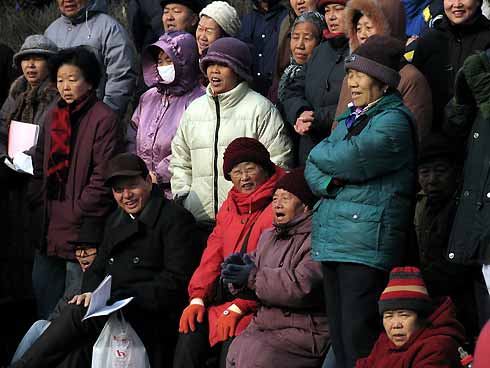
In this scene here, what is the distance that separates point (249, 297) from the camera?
707cm

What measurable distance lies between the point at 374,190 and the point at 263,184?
166cm

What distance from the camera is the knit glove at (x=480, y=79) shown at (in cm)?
614

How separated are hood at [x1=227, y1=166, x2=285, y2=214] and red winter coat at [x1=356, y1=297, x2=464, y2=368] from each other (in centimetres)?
175

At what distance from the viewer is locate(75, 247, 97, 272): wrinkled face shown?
8305 mm

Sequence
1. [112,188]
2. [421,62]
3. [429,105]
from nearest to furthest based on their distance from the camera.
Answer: [429,105] → [421,62] → [112,188]

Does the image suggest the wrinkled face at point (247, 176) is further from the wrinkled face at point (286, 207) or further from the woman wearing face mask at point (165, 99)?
the woman wearing face mask at point (165, 99)

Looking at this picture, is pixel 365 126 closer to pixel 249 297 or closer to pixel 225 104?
pixel 249 297

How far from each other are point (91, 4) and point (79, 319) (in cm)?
321

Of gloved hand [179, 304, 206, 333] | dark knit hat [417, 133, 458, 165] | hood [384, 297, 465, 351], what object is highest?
dark knit hat [417, 133, 458, 165]

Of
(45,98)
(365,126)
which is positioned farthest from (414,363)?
(45,98)

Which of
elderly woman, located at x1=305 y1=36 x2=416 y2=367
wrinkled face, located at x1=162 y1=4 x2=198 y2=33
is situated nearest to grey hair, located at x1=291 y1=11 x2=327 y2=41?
wrinkled face, located at x1=162 y1=4 x2=198 y2=33

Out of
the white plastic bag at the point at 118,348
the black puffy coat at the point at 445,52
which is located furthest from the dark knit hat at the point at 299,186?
the white plastic bag at the point at 118,348

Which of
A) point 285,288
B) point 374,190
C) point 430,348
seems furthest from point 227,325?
point 430,348

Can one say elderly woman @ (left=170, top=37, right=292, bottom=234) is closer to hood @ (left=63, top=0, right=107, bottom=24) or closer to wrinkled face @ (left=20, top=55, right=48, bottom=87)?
wrinkled face @ (left=20, top=55, right=48, bottom=87)
